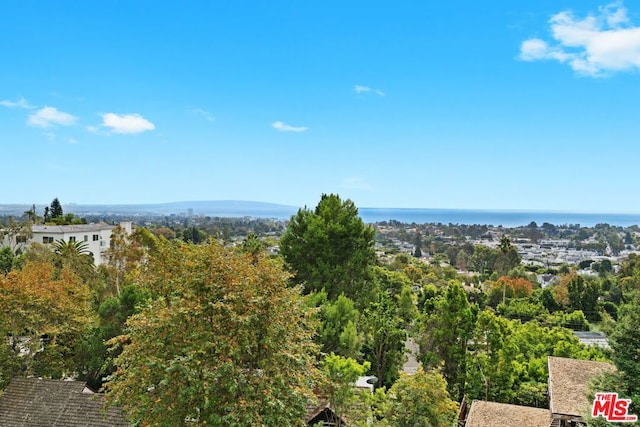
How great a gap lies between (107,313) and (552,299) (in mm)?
44247

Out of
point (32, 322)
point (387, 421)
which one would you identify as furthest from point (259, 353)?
point (32, 322)

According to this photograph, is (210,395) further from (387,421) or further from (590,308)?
(590,308)

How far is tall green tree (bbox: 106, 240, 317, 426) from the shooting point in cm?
917

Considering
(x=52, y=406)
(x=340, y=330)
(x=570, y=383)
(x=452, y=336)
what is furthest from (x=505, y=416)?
(x=52, y=406)

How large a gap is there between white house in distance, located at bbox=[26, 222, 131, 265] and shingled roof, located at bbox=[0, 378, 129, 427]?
1042 inches

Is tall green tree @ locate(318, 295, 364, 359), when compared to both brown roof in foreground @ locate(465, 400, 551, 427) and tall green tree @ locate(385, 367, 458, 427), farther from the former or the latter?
tall green tree @ locate(385, 367, 458, 427)

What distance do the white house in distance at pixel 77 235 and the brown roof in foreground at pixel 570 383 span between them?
34682 millimetres

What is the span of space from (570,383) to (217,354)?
1140 cm

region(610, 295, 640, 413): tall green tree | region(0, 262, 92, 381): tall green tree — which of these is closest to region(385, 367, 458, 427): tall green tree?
region(610, 295, 640, 413): tall green tree

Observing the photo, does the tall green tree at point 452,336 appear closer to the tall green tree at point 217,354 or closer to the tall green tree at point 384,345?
the tall green tree at point 384,345

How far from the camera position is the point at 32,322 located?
1647 cm

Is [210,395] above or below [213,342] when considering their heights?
below

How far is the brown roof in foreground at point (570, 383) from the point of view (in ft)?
44.6

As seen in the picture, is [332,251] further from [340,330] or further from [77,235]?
[77,235]
